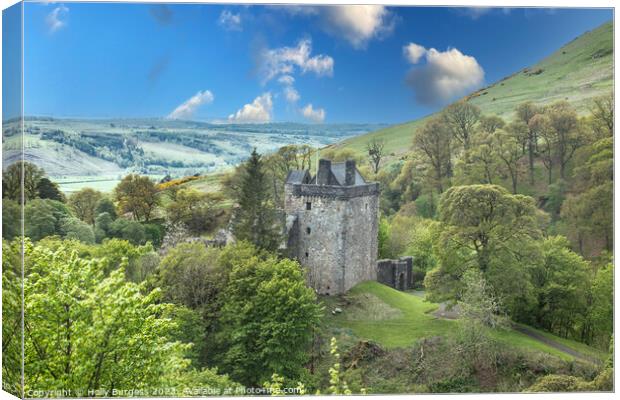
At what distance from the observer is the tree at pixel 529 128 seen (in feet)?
102

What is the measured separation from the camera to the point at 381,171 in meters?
38.9

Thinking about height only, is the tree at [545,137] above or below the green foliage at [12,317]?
→ above

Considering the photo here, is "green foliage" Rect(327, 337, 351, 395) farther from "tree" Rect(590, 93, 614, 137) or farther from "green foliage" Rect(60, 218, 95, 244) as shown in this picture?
"tree" Rect(590, 93, 614, 137)

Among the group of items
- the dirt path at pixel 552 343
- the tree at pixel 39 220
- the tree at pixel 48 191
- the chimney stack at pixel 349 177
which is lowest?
the dirt path at pixel 552 343

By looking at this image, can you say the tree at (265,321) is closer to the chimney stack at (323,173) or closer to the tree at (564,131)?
the chimney stack at (323,173)

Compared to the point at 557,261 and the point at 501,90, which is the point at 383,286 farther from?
the point at 501,90

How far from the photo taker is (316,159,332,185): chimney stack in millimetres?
30719

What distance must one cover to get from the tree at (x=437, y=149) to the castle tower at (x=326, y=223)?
5374 millimetres

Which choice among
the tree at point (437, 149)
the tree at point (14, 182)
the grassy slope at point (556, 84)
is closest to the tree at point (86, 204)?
the tree at point (14, 182)

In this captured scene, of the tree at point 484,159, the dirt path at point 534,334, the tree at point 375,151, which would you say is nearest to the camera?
the dirt path at point 534,334

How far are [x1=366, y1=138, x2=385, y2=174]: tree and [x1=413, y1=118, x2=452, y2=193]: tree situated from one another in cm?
159

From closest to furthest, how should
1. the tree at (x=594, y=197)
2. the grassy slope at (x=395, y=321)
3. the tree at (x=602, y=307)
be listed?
the tree at (x=602, y=307)
the tree at (x=594, y=197)
the grassy slope at (x=395, y=321)

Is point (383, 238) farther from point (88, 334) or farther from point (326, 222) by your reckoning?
point (88, 334)

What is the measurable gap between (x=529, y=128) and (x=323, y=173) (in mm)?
8316
